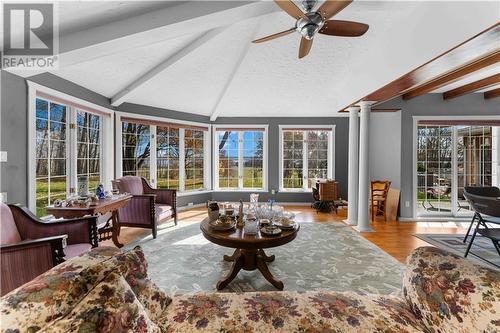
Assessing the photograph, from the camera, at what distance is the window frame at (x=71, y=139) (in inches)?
106

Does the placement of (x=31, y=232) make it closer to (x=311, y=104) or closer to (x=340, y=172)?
(x=311, y=104)

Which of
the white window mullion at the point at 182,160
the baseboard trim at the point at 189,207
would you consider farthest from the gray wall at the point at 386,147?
the white window mullion at the point at 182,160

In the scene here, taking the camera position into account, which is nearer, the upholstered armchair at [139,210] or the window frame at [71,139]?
the window frame at [71,139]

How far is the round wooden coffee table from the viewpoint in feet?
6.82

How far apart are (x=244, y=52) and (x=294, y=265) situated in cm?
315

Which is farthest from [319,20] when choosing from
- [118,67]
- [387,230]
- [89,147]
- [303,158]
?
[303,158]

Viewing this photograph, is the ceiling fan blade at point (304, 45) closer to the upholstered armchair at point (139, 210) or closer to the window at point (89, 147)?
the upholstered armchair at point (139, 210)

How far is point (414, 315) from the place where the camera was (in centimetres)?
127

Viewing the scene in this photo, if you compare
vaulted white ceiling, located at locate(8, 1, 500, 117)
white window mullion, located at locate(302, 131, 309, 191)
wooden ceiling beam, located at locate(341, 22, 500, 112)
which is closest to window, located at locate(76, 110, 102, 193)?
vaulted white ceiling, located at locate(8, 1, 500, 117)

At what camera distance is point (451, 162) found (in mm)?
4805

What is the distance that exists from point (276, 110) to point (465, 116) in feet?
12.9

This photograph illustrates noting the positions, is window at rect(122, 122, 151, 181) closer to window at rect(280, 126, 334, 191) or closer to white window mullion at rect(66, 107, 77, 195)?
white window mullion at rect(66, 107, 77, 195)

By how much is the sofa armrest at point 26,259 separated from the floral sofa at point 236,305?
0.86 metres

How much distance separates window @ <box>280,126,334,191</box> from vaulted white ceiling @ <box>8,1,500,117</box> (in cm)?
61
